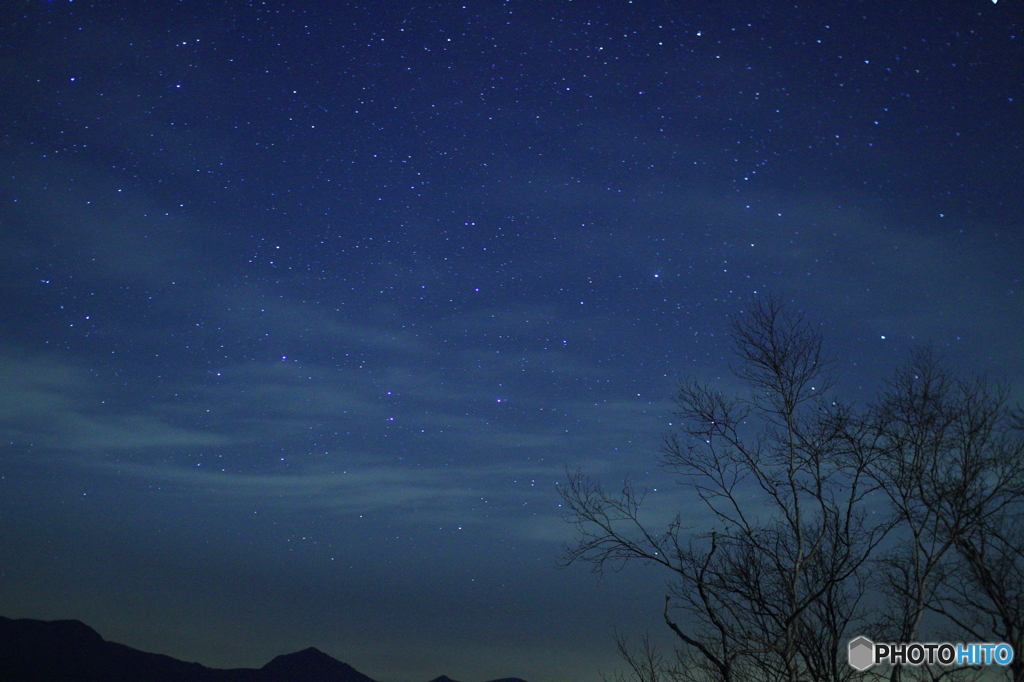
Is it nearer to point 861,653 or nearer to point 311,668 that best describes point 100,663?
point 311,668

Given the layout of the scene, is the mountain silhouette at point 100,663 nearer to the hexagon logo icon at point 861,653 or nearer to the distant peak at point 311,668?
the distant peak at point 311,668

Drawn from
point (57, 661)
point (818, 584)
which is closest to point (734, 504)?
point (818, 584)

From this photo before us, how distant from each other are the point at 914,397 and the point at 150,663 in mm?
198257

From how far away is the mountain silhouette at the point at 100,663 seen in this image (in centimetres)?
15100

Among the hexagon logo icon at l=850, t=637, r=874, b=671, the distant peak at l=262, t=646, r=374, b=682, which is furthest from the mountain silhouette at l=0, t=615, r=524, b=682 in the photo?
the hexagon logo icon at l=850, t=637, r=874, b=671

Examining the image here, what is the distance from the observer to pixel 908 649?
33.6ft

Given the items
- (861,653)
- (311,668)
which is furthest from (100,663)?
(861,653)

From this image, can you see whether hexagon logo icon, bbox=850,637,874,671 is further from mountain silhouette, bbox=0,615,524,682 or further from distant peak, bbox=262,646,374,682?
distant peak, bbox=262,646,374,682

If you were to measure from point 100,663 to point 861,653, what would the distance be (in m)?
189

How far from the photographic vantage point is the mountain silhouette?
495 ft

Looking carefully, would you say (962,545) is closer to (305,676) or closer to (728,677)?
(728,677)

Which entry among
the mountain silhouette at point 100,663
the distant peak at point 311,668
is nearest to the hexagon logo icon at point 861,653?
the mountain silhouette at point 100,663

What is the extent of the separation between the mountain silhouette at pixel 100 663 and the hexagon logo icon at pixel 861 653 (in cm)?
15822

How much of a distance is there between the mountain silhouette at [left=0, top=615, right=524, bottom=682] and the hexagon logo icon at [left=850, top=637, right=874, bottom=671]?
158 m
